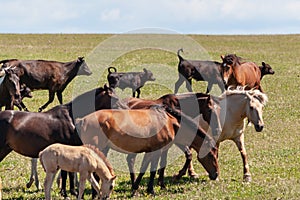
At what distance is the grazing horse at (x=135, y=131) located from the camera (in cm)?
1002

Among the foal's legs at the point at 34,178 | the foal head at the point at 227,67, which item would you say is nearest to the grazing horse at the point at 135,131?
the foal's legs at the point at 34,178

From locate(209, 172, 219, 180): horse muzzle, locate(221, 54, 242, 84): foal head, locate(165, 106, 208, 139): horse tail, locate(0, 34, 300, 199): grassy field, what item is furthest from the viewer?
locate(221, 54, 242, 84): foal head

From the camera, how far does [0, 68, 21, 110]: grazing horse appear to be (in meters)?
15.3

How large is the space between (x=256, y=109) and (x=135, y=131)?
266cm

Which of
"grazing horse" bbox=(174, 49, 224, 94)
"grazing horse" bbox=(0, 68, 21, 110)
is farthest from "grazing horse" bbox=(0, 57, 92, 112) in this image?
"grazing horse" bbox=(174, 49, 224, 94)

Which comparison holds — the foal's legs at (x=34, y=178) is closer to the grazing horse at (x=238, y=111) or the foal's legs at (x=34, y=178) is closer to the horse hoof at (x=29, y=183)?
the horse hoof at (x=29, y=183)

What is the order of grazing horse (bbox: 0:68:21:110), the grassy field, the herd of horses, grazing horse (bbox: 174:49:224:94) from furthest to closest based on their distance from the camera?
grazing horse (bbox: 174:49:224:94)
grazing horse (bbox: 0:68:21:110)
the grassy field
the herd of horses

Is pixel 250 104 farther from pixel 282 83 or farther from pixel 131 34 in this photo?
pixel 131 34

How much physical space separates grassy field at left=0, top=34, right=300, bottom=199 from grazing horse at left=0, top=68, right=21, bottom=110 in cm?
171

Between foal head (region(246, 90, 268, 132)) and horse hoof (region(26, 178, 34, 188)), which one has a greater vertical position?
foal head (region(246, 90, 268, 132))

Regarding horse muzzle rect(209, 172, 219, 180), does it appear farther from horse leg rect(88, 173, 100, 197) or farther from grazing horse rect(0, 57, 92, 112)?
grazing horse rect(0, 57, 92, 112)

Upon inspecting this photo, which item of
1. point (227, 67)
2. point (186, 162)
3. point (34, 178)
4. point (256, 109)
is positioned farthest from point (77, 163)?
point (227, 67)

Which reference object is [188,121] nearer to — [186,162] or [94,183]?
[186,162]

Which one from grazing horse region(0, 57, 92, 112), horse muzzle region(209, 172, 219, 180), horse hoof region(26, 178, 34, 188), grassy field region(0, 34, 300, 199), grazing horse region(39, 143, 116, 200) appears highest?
grazing horse region(39, 143, 116, 200)
